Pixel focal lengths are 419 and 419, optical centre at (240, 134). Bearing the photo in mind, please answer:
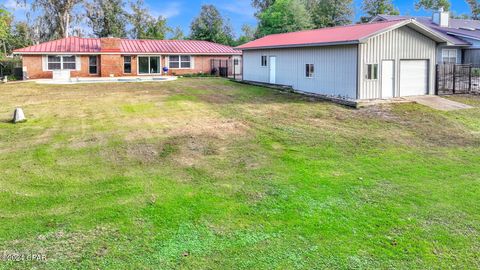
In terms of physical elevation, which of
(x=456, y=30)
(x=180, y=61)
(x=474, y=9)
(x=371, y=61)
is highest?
(x=474, y=9)

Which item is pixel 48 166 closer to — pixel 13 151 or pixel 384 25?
pixel 13 151

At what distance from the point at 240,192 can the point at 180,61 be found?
96.6ft

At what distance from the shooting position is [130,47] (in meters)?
33.4

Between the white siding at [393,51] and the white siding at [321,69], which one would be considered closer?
the white siding at [393,51]

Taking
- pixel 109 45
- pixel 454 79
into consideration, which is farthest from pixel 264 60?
pixel 109 45

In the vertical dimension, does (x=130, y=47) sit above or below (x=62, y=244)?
above

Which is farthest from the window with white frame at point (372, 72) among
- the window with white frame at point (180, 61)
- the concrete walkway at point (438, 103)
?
the window with white frame at point (180, 61)

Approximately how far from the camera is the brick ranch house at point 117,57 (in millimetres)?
30219

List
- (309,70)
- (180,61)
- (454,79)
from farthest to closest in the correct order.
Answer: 1. (180,61)
2. (309,70)
3. (454,79)

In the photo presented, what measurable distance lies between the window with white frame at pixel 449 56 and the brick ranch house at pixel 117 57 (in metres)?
16.2

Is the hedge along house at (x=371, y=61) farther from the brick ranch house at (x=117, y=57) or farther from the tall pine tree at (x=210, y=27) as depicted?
the tall pine tree at (x=210, y=27)

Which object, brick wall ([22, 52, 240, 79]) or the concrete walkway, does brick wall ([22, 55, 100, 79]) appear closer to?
brick wall ([22, 52, 240, 79])

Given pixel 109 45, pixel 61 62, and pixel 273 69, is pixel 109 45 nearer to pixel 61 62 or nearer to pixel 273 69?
pixel 61 62

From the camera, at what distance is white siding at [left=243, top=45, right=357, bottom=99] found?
17.4 meters
